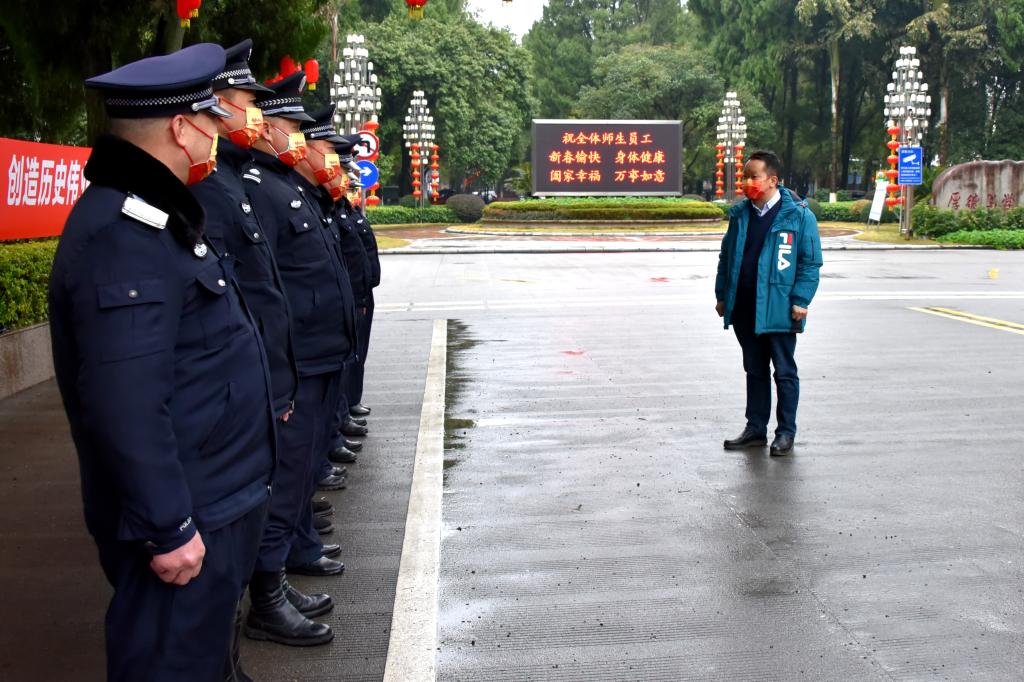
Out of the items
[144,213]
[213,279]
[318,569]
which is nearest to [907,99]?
[318,569]

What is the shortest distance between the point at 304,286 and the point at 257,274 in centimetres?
73

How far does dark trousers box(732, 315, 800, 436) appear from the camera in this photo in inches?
275

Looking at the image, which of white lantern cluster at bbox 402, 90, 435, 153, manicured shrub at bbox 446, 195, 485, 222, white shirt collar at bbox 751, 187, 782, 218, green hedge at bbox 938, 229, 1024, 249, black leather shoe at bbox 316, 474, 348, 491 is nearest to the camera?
black leather shoe at bbox 316, 474, 348, 491

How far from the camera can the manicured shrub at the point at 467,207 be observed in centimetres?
5128

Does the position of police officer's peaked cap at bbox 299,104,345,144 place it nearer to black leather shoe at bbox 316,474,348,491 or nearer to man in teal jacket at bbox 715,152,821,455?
black leather shoe at bbox 316,474,348,491

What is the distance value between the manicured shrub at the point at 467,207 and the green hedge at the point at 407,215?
327 millimetres

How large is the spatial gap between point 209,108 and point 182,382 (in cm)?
71

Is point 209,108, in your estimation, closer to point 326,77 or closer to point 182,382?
point 182,382

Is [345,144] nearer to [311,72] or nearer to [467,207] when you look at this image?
[311,72]

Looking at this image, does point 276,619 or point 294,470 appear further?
point 294,470

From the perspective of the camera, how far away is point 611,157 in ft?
150

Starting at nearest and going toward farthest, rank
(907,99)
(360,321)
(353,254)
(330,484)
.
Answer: (330,484)
(353,254)
(360,321)
(907,99)

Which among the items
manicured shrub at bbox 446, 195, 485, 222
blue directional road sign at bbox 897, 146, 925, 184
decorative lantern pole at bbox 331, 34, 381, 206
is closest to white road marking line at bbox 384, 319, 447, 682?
decorative lantern pole at bbox 331, 34, 381, 206

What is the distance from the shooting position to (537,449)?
23.4 feet
